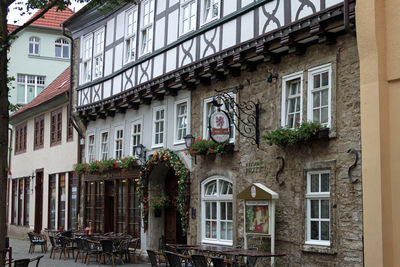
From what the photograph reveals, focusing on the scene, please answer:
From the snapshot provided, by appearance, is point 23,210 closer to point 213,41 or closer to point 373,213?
point 213,41

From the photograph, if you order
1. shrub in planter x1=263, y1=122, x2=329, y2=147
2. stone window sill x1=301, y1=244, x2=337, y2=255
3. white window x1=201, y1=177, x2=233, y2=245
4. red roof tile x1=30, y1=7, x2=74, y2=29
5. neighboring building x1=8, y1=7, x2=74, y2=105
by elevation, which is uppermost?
red roof tile x1=30, y1=7, x2=74, y2=29

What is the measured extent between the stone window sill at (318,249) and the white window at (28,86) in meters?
30.8

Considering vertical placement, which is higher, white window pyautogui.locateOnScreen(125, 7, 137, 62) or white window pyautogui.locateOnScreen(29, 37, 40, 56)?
white window pyautogui.locateOnScreen(29, 37, 40, 56)

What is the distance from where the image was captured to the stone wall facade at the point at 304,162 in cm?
1162

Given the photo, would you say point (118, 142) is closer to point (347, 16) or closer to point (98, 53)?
point (98, 53)

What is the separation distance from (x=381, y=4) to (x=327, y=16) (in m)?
Answer: 1.67

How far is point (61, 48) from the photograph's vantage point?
41312 mm

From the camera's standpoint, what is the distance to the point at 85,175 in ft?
79.0

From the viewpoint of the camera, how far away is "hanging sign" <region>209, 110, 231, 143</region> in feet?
46.3

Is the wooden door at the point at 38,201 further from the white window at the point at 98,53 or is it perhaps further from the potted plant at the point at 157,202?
the potted plant at the point at 157,202

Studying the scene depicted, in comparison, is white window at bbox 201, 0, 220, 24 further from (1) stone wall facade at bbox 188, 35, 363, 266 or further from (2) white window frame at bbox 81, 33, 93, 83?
(2) white window frame at bbox 81, 33, 93, 83

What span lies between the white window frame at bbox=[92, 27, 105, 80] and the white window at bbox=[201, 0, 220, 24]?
710 centimetres

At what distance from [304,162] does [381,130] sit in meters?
3.12

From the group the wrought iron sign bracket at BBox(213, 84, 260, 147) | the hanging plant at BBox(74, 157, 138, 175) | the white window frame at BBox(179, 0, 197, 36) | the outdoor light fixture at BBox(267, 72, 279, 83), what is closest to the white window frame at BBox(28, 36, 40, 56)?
the hanging plant at BBox(74, 157, 138, 175)
